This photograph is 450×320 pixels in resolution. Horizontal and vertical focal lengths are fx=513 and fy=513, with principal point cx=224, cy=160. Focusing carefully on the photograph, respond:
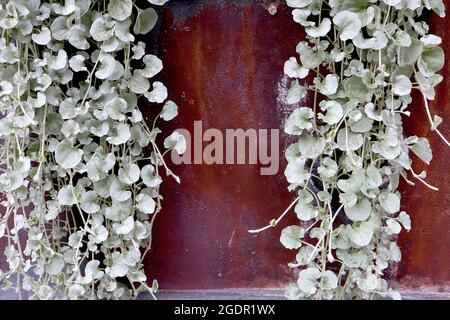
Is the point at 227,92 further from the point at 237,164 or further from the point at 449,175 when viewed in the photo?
the point at 449,175

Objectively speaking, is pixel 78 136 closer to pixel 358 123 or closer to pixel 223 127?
pixel 223 127

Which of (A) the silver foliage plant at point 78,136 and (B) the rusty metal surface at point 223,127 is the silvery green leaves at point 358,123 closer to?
(B) the rusty metal surface at point 223,127

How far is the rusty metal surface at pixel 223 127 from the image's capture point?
1410 millimetres

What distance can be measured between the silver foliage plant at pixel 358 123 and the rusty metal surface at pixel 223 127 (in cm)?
14

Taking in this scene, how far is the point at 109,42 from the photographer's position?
1223 mm

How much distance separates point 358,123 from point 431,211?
0.43m

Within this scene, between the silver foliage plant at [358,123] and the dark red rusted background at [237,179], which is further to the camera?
the dark red rusted background at [237,179]

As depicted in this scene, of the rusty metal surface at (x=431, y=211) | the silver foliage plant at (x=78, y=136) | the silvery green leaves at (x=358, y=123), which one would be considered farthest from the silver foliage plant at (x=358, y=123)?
the silver foliage plant at (x=78, y=136)

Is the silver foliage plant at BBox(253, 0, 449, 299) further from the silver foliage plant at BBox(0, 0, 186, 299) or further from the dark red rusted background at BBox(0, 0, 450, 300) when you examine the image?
the silver foliage plant at BBox(0, 0, 186, 299)

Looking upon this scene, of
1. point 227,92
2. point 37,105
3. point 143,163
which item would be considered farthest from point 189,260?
point 37,105

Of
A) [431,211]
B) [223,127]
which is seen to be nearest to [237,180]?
[223,127]

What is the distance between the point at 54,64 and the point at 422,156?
930mm

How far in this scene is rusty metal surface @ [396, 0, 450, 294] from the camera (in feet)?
4.65

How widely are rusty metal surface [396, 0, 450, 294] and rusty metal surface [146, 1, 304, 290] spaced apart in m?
0.34
